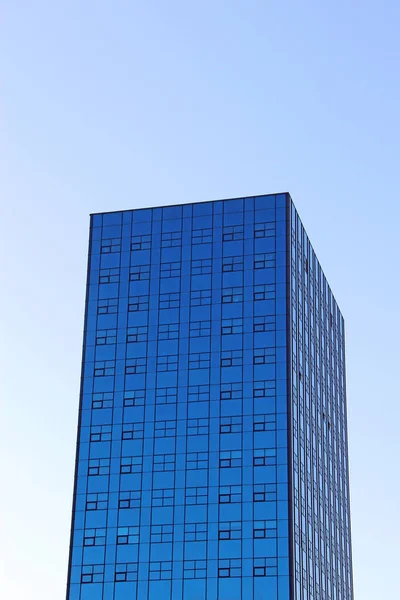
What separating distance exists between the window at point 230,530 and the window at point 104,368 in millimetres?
23324

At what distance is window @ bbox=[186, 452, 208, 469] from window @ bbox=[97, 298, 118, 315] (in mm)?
20878

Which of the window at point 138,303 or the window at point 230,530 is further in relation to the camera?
the window at point 138,303

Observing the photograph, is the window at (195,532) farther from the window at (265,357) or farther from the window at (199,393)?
the window at (265,357)

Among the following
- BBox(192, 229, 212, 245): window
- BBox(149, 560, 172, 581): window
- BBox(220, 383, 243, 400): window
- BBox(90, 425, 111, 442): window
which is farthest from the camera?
BBox(192, 229, 212, 245): window

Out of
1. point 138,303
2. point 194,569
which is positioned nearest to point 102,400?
point 138,303

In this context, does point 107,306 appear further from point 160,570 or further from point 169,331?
point 160,570

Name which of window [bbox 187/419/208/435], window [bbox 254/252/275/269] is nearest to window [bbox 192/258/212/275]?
window [bbox 254/252/275/269]

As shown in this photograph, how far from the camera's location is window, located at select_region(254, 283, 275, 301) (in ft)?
488

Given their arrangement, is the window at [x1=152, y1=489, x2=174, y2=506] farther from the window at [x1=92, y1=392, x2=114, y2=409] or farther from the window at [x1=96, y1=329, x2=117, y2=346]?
the window at [x1=96, y1=329, x2=117, y2=346]

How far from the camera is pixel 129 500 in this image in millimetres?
143500

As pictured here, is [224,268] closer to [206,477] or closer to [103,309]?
[103,309]

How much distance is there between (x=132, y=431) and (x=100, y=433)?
12.4ft

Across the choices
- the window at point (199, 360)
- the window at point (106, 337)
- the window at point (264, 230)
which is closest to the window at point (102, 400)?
the window at point (106, 337)

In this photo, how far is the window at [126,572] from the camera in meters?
139
